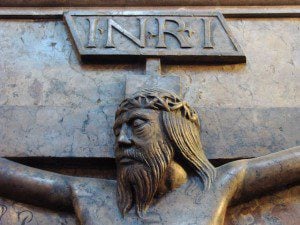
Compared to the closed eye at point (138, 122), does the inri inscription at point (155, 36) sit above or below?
above

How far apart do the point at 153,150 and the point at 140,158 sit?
0.29 ft

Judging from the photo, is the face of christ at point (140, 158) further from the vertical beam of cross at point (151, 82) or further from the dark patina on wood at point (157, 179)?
the vertical beam of cross at point (151, 82)

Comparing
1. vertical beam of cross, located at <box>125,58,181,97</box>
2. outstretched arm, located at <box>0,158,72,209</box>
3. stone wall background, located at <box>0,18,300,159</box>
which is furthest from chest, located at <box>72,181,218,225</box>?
vertical beam of cross, located at <box>125,58,181,97</box>

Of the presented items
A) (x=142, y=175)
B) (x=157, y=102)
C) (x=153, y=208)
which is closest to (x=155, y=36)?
(x=157, y=102)

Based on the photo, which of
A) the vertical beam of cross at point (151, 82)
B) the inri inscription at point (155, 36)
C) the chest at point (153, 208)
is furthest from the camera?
the inri inscription at point (155, 36)

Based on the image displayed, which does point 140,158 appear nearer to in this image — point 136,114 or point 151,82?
point 136,114

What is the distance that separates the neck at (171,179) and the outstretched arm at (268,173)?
14.9 inches

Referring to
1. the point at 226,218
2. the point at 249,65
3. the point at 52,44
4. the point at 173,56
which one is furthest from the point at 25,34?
the point at 226,218

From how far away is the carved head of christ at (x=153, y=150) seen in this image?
309 cm

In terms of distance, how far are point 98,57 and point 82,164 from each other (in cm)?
89

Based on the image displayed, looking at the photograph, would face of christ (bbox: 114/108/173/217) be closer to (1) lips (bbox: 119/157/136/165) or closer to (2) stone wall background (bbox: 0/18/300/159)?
(1) lips (bbox: 119/157/136/165)

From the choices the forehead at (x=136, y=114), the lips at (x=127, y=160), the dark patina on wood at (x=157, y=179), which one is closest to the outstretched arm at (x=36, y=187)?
the dark patina on wood at (x=157, y=179)

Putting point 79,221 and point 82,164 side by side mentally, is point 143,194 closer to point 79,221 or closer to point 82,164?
point 79,221

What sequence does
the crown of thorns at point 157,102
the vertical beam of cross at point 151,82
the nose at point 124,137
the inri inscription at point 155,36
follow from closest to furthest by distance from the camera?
the nose at point 124,137 < the crown of thorns at point 157,102 < the vertical beam of cross at point 151,82 < the inri inscription at point 155,36
